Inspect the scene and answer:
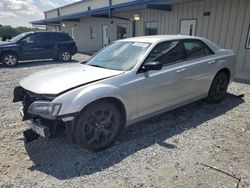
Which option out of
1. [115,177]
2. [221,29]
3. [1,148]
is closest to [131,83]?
[115,177]

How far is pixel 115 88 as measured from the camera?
325cm

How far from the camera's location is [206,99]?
5.28 metres

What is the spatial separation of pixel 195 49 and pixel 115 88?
2.30 meters

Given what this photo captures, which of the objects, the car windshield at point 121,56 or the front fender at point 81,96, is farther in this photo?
the car windshield at point 121,56

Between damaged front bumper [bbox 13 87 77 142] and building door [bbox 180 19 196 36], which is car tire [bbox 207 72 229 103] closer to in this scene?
damaged front bumper [bbox 13 87 77 142]

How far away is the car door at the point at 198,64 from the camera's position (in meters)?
4.39

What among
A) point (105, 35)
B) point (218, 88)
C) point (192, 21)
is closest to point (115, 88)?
point (218, 88)

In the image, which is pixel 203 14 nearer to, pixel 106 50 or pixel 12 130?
pixel 106 50

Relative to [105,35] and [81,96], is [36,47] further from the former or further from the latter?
[81,96]

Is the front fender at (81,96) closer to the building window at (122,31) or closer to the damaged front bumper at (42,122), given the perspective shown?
the damaged front bumper at (42,122)

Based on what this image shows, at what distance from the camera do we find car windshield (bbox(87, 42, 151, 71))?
371 cm

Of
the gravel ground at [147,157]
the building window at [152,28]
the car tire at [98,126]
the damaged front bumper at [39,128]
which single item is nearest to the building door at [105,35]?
the building window at [152,28]

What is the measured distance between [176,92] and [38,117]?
7.99ft

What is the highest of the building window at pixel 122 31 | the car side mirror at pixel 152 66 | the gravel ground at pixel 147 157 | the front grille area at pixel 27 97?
the building window at pixel 122 31
